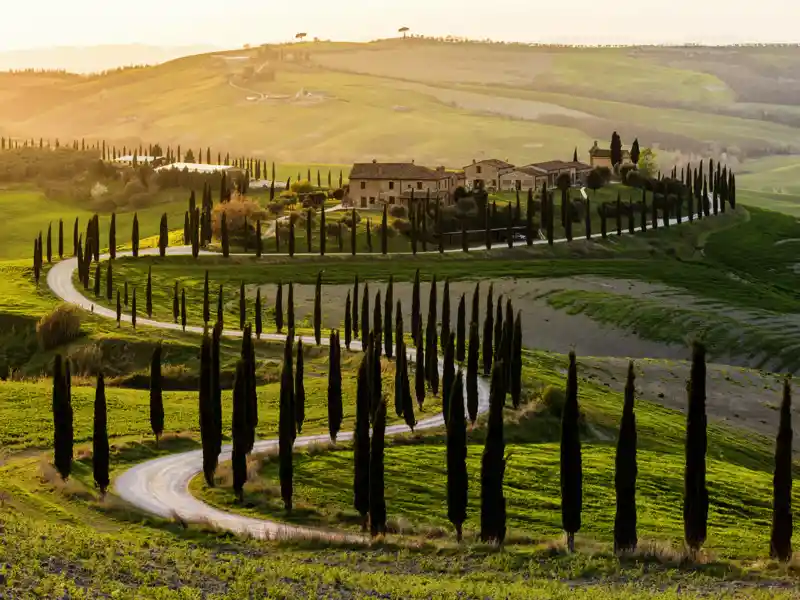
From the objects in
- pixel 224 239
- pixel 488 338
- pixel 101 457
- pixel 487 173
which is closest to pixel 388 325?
pixel 488 338

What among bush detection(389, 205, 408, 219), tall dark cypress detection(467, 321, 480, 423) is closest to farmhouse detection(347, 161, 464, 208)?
bush detection(389, 205, 408, 219)

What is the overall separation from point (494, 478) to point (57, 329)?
63.7 meters

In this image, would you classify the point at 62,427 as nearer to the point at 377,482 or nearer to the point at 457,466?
the point at 377,482

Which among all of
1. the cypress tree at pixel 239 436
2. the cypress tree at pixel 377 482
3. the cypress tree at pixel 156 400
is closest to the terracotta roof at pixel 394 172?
the cypress tree at pixel 156 400

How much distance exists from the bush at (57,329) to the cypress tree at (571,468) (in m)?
64.3

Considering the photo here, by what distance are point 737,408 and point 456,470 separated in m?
43.9

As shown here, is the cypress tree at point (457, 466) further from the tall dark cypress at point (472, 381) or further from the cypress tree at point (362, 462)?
the tall dark cypress at point (472, 381)

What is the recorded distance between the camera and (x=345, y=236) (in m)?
154

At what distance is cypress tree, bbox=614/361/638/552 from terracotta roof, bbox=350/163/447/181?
127195mm

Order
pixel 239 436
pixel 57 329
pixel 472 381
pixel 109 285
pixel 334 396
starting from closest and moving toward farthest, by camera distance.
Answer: pixel 239 436
pixel 334 396
pixel 472 381
pixel 57 329
pixel 109 285

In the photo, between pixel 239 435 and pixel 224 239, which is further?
pixel 224 239

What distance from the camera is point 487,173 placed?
19000cm

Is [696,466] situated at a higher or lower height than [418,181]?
lower

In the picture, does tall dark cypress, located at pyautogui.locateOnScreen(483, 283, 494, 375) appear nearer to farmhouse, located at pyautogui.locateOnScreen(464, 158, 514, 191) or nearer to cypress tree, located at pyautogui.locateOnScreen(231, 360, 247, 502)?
cypress tree, located at pyautogui.locateOnScreen(231, 360, 247, 502)
